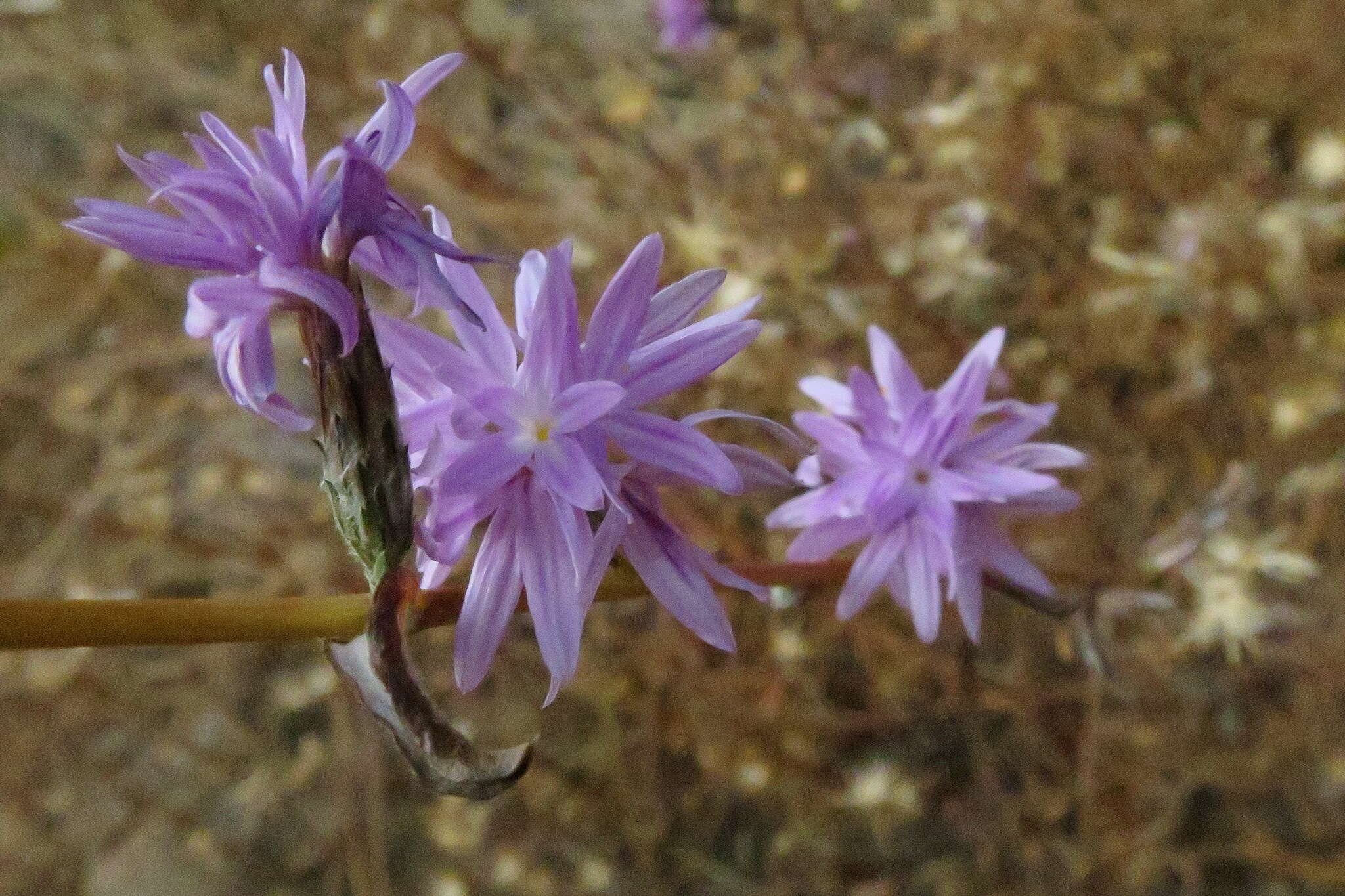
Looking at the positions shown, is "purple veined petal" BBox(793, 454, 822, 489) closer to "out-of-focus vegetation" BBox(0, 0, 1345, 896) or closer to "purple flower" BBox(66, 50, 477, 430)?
"purple flower" BBox(66, 50, 477, 430)

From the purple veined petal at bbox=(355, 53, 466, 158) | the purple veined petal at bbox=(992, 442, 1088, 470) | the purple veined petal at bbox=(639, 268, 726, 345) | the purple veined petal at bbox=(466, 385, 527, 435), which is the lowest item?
the purple veined petal at bbox=(992, 442, 1088, 470)

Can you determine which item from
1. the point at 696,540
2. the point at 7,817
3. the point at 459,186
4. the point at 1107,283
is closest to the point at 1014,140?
the point at 1107,283

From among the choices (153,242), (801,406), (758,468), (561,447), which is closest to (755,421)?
(758,468)

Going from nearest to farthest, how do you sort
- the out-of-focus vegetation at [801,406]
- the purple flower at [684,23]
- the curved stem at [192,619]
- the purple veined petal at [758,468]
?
1. the curved stem at [192,619]
2. the purple veined petal at [758,468]
3. the out-of-focus vegetation at [801,406]
4. the purple flower at [684,23]

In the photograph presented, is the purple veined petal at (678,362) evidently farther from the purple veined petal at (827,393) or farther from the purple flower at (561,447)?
the purple veined petal at (827,393)

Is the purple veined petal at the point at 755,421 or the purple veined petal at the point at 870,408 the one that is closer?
the purple veined petal at the point at 755,421

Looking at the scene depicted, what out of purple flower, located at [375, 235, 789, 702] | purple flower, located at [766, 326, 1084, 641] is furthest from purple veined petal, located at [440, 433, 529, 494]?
purple flower, located at [766, 326, 1084, 641]

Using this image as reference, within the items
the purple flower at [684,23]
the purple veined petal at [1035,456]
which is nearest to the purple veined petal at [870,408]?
the purple veined petal at [1035,456]
